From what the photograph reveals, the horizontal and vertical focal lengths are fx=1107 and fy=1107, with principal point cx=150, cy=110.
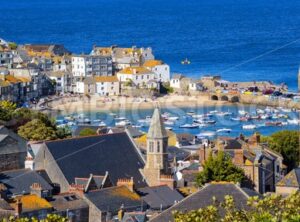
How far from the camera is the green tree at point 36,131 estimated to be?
3562 cm

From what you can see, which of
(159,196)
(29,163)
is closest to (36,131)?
(29,163)

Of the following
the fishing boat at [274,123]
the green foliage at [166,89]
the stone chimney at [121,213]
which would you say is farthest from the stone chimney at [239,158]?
the green foliage at [166,89]

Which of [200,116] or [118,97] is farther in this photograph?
[118,97]

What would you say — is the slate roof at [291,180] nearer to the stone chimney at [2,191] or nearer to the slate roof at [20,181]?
the slate roof at [20,181]

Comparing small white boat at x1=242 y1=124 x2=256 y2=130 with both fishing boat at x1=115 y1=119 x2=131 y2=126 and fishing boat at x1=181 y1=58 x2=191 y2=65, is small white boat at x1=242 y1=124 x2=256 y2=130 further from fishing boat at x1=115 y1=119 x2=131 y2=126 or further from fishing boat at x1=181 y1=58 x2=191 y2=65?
fishing boat at x1=181 y1=58 x2=191 y2=65

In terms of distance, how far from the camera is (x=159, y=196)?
89.0 ft

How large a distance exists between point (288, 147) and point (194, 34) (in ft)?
318

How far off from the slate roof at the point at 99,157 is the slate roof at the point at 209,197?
7103 mm

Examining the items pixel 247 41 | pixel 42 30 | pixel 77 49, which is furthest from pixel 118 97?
pixel 42 30

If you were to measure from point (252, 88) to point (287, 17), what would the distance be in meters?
89.4

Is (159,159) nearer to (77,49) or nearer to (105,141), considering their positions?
(105,141)

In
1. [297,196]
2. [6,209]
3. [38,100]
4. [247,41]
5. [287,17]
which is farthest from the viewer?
[287,17]

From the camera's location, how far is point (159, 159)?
1129 inches

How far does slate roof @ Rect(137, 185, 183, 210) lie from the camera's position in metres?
26.4
